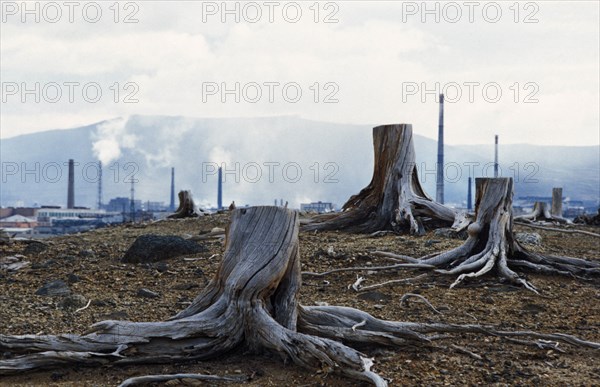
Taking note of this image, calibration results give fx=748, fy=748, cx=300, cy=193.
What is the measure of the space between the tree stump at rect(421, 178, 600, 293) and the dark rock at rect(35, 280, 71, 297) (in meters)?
4.39

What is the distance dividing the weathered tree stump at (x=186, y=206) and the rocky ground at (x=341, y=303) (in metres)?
5.54

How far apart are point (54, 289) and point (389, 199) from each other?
7135mm

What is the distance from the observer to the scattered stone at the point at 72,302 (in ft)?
25.1

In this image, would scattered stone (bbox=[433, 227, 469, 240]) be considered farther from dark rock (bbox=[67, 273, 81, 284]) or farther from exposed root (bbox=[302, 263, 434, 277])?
dark rock (bbox=[67, 273, 81, 284])

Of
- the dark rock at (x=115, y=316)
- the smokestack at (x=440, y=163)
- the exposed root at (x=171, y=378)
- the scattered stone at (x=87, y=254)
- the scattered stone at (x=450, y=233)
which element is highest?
the smokestack at (x=440, y=163)

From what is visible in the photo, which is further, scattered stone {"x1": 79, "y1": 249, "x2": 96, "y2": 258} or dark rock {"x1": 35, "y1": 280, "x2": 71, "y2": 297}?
scattered stone {"x1": 79, "y1": 249, "x2": 96, "y2": 258}

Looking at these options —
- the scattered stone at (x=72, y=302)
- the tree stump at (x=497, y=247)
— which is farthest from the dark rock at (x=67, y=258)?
the tree stump at (x=497, y=247)

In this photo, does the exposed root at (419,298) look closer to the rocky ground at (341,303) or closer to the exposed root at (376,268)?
the rocky ground at (341,303)

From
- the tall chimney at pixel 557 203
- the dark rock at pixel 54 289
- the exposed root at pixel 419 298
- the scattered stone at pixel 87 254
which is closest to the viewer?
the exposed root at pixel 419 298

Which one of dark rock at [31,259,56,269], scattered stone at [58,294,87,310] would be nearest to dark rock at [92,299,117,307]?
scattered stone at [58,294,87,310]

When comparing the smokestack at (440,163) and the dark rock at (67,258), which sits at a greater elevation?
the smokestack at (440,163)

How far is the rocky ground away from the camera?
17.4ft

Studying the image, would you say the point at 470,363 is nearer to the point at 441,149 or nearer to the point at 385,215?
the point at 385,215

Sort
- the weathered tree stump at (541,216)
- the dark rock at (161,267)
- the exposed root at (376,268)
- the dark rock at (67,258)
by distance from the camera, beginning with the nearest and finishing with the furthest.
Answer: the exposed root at (376,268) → the dark rock at (161,267) → the dark rock at (67,258) → the weathered tree stump at (541,216)
